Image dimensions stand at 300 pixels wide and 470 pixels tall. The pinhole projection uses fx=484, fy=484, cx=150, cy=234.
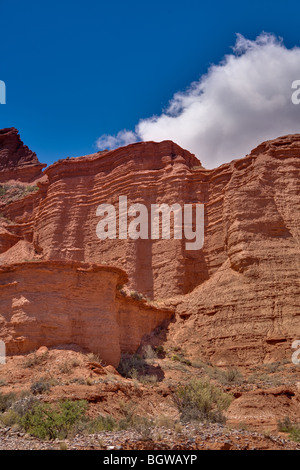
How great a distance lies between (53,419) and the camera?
10.2 metres

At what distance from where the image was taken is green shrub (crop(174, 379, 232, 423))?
39.4 feet

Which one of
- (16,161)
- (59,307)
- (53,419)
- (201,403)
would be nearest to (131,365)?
(59,307)

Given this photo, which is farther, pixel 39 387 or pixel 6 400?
pixel 39 387

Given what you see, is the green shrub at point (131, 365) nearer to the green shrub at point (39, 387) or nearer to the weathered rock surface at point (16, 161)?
the green shrub at point (39, 387)

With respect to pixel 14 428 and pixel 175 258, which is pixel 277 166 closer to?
pixel 175 258

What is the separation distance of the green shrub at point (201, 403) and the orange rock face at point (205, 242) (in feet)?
26.9

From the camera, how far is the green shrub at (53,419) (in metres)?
9.70

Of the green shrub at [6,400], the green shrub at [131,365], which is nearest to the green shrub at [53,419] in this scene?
the green shrub at [6,400]

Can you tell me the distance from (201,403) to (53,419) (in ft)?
13.8

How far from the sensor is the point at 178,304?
27109 mm

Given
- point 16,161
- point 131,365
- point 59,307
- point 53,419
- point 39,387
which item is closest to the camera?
point 53,419

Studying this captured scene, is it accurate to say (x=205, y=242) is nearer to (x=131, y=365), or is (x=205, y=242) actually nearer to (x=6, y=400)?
(x=131, y=365)

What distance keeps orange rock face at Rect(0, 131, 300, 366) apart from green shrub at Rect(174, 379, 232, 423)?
821 centimetres
